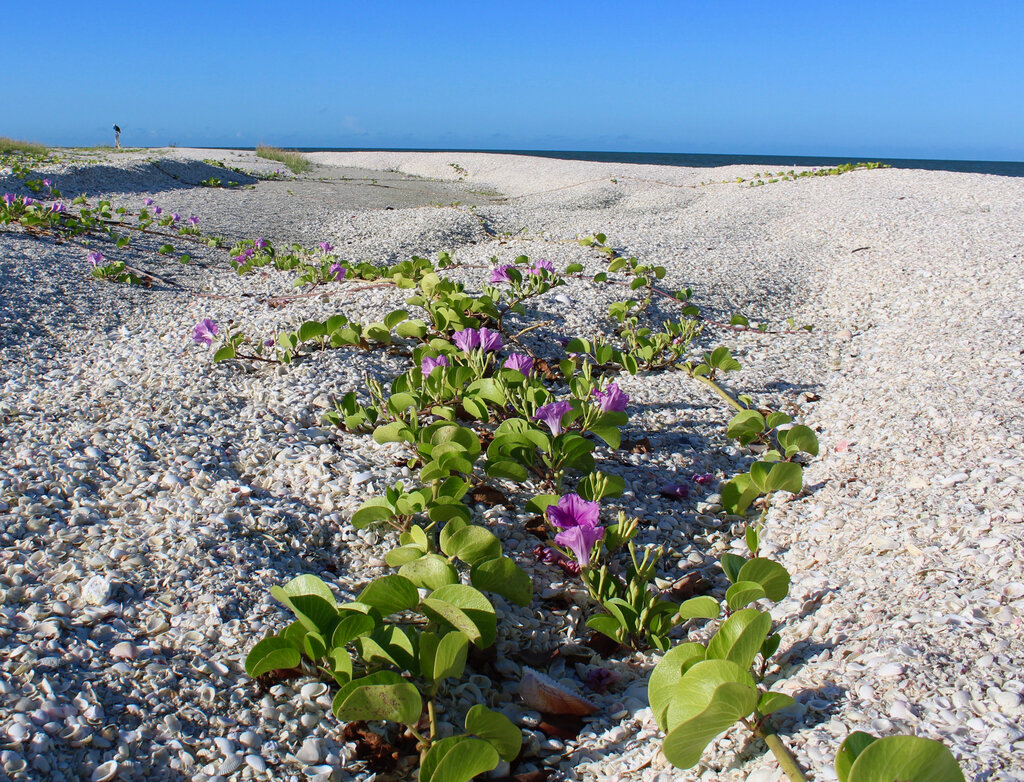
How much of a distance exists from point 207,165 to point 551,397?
42.7ft

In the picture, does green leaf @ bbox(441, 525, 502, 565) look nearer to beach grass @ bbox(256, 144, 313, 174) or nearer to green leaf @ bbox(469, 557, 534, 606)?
green leaf @ bbox(469, 557, 534, 606)

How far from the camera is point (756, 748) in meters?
0.96

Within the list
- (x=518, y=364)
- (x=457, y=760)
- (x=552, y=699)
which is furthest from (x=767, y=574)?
(x=518, y=364)

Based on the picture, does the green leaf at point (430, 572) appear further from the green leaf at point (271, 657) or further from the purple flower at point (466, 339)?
the purple flower at point (466, 339)

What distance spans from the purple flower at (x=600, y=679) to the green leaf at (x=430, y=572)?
31 cm

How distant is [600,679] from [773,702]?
1.35 feet

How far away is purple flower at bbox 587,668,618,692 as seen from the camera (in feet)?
4.13

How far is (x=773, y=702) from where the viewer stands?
93 cm

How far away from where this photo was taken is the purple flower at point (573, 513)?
141 centimetres

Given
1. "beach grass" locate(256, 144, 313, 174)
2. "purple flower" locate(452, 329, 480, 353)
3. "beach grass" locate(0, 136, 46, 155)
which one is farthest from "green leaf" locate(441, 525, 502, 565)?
"beach grass" locate(256, 144, 313, 174)

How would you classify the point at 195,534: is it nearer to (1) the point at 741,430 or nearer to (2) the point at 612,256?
(1) the point at 741,430

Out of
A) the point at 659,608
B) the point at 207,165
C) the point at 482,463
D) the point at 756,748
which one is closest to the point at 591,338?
the point at 482,463

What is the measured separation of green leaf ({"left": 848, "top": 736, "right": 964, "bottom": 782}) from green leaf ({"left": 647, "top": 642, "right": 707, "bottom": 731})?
0.31 m

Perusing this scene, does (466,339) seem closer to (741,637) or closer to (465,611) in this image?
(465,611)
